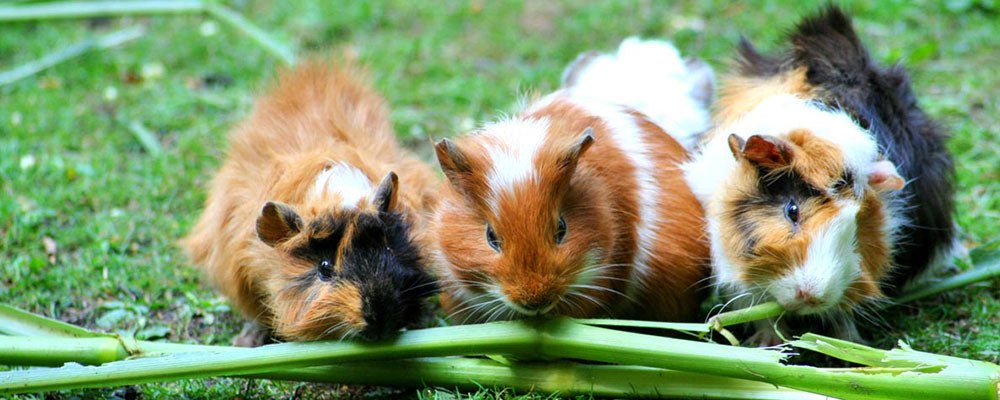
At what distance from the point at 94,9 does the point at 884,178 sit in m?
5.24

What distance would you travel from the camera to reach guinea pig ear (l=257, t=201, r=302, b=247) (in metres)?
2.90

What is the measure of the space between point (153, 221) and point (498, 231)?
228cm

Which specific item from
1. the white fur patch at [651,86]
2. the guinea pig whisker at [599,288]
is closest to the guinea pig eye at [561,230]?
the guinea pig whisker at [599,288]

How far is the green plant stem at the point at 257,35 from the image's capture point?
5418 mm

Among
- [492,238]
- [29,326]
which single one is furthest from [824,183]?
[29,326]

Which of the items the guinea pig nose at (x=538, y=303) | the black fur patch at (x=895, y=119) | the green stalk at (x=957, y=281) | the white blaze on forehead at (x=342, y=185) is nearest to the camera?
the guinea pig nose at (x=538, y=303)

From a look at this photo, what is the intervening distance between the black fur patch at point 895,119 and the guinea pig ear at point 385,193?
5.09ft

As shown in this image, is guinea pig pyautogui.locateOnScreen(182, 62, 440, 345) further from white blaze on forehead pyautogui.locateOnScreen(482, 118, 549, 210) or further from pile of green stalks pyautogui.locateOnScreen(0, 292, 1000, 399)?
white blaze on forehead pyautogui.locateOnScreen(482, 118, 549, 210)

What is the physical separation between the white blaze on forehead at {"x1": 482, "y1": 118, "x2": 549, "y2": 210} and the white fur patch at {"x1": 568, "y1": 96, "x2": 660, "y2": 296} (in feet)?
1.27

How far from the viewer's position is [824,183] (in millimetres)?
2889

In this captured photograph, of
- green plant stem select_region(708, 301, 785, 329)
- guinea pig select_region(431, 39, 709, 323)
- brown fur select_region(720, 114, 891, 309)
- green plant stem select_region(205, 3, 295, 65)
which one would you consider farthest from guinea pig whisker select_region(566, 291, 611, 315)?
green plant stem select_region(205, 3, 295, 65)

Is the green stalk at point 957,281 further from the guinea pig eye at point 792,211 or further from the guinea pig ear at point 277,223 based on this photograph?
the guinea pig ear at point 277,223

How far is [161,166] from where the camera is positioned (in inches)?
188

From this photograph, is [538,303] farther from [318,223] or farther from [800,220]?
[800,220]
